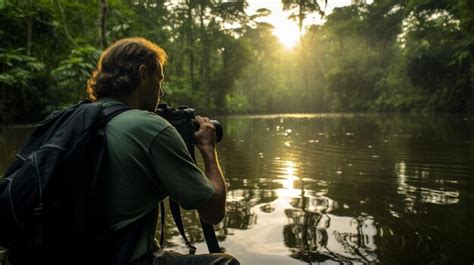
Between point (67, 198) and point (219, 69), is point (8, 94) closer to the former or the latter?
point (67, 198)

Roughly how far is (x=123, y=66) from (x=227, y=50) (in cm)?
3699

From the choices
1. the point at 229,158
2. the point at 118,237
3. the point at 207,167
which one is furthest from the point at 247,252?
the point at 229,158

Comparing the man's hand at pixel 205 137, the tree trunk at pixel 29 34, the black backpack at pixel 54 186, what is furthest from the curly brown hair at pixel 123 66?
the tree trunk at pixel 29 34

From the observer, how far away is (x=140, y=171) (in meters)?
1.54

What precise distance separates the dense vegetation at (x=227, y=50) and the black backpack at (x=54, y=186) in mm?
9577

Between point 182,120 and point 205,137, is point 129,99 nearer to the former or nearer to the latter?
point 182,120

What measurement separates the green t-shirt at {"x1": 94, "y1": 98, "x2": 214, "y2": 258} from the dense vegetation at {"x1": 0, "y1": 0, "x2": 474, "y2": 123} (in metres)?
9.57

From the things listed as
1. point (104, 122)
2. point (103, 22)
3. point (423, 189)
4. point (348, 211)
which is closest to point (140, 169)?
point (104, 122)

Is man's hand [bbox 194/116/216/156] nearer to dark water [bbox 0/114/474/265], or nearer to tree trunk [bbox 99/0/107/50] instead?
dark water [bbox 0/114/474/265]

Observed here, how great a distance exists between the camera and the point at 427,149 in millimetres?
8695

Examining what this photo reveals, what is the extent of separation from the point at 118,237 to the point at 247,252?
66.2 inches

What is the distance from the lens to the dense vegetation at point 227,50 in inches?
553

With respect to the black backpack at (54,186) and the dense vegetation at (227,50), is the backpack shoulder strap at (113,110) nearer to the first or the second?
the black backpack at (54,186)

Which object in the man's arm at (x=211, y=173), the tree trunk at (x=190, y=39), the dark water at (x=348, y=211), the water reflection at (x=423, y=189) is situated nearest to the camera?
the man's arm at (x=211, y=173)
